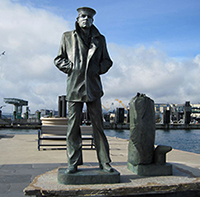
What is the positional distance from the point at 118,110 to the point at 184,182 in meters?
78.0

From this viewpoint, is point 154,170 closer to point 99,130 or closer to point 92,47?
point 99,130

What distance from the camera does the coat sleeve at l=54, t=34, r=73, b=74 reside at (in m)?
4.38

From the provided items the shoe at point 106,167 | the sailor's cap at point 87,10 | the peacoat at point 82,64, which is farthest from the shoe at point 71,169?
the sailor's cap at point 87,10

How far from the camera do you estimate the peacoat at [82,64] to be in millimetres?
4349

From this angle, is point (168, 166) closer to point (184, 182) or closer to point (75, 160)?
point (184, 182)

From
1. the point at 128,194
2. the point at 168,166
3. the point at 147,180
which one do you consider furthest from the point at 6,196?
the point at 168,166

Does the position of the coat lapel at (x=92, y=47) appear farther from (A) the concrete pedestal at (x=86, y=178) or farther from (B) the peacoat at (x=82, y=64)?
(A) the concrete pedestal at (x=86, y=178)

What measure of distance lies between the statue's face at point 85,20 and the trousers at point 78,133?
1.26 metres

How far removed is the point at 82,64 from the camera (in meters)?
4.38

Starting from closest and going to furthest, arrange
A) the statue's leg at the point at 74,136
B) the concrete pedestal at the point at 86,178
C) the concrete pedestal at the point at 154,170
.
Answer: the concrete pedestal at the point at 86,178
the statue's leg at the point at 74,136
the concrete pedestal at the point at 154,170

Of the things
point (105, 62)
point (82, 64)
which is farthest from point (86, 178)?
point (105, 62)

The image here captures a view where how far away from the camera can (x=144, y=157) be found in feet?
15.8

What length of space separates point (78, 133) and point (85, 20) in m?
1.87

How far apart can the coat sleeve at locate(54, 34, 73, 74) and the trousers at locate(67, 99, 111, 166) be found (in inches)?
22.8
